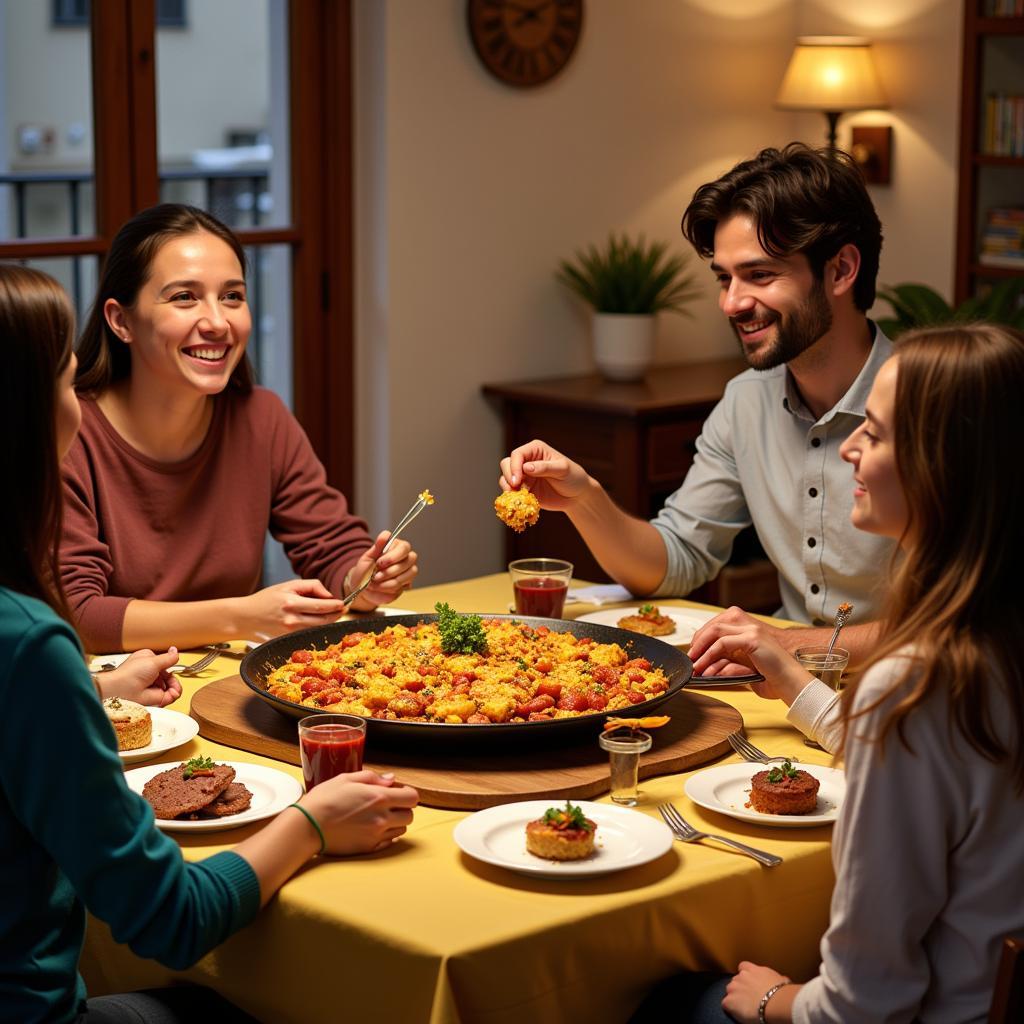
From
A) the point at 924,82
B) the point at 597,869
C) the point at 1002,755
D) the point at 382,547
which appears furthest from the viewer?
the point at 924,82

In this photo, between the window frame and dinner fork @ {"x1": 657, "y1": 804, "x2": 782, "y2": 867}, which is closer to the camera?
dinner fork @ {"x1": 657, "y1": 804, "x2": 782, "y2": 867}

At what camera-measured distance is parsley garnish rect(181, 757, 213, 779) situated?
1728 millimetres

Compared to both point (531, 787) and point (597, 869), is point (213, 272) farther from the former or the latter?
point (597, 869)

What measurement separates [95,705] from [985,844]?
0.83m

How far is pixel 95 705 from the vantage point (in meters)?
1.39

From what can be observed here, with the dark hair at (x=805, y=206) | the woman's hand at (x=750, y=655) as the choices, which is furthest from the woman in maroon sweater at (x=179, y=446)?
the dark hair at (x=805, y=206)

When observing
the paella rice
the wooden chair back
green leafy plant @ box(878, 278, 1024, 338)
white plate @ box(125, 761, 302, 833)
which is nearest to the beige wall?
green leafy plant @ box(878, 278, 1024, 338)

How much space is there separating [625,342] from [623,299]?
0.14 metres

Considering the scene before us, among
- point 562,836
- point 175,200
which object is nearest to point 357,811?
point 562,836

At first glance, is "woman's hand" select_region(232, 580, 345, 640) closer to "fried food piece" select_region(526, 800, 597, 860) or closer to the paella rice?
the paella rice

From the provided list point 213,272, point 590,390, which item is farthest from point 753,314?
point 590,390

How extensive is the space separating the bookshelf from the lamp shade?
0.33 m

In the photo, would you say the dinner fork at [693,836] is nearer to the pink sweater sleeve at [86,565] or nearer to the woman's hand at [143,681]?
the woman's hand at [143,681]

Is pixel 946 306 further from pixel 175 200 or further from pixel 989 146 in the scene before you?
pixel 175 200
